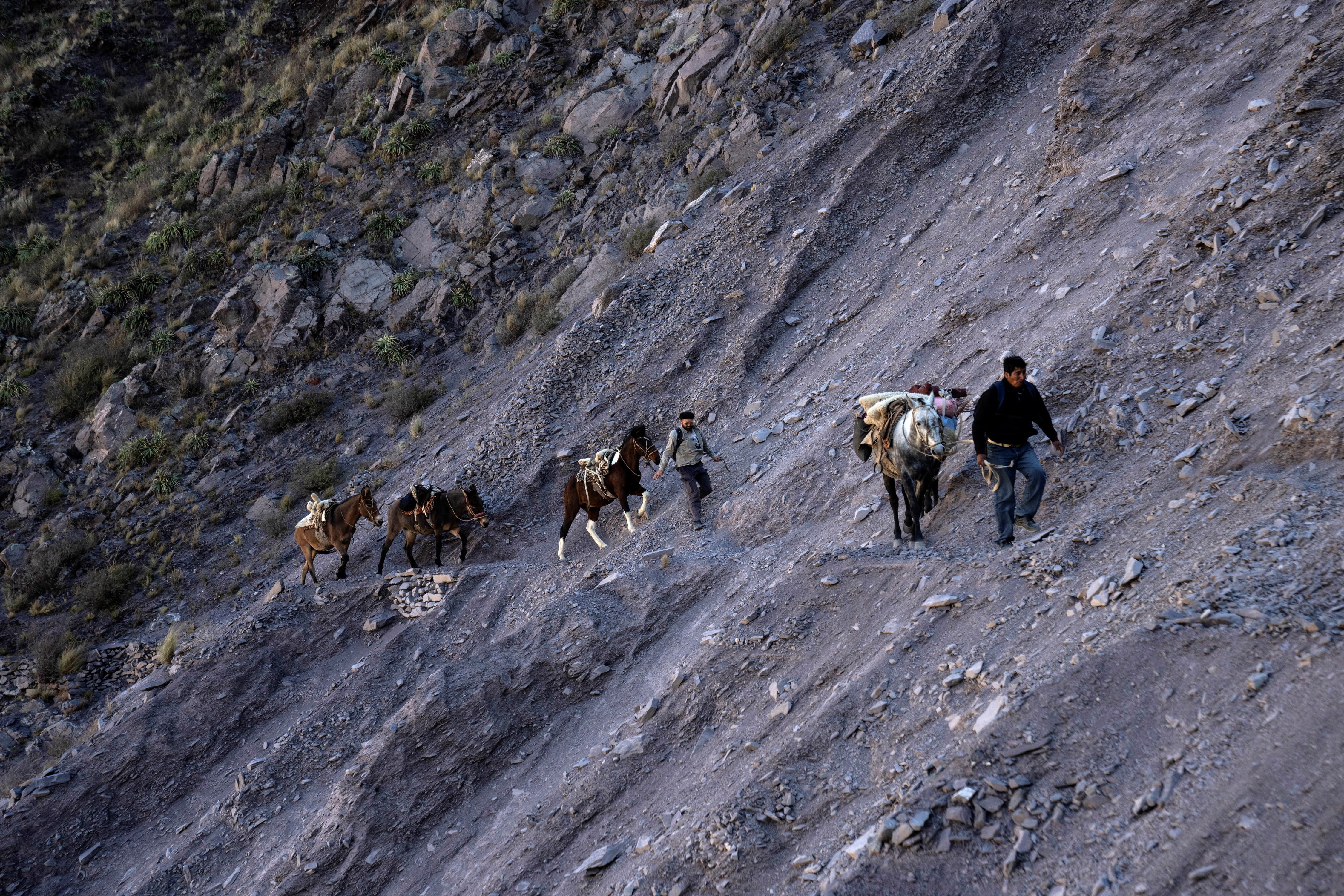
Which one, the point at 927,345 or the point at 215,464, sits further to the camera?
the point at 215,464

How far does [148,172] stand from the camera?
1117 inches

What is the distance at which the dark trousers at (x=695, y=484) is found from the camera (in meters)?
11.7

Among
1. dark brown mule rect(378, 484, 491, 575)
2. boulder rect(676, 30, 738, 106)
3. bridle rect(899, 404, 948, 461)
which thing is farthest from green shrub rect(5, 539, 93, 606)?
bridle rect(899, 404, 948, 461)

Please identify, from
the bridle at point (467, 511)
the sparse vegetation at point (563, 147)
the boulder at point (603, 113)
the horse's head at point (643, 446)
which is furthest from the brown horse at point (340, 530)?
the boulder at point (603, 113)

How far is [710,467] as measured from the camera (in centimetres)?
1321

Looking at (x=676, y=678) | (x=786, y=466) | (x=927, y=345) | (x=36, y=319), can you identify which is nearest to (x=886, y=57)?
(x=927, y=345)

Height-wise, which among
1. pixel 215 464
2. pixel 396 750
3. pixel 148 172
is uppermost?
pixel 148 172

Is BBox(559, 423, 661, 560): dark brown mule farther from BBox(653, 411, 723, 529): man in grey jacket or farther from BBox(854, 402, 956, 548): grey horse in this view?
BBox(854, 402, 956, 548): grey horse

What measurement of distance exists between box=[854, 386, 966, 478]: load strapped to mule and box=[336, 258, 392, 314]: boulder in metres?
16.2

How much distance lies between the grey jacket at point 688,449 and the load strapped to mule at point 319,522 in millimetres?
6004

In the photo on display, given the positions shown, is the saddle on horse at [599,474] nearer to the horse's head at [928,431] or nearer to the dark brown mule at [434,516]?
the dark brown mule at [434,516]

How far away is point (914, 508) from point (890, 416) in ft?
3.06

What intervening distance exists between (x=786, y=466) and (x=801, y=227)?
21.0ft

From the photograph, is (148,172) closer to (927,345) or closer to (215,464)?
(215,464)
